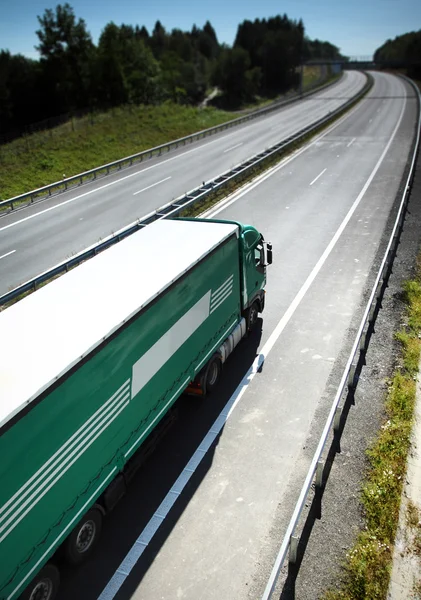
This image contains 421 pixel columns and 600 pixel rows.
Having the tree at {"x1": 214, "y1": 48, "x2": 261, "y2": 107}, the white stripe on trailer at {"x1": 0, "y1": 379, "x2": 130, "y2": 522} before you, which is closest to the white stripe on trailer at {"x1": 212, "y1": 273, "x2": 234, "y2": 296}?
the white stripe on trailer at {"x1": 0, "y1": 379, "x2": 130, "y2": 522}

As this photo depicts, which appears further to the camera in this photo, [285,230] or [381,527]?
[285,230]

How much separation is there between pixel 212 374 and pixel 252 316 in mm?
2782

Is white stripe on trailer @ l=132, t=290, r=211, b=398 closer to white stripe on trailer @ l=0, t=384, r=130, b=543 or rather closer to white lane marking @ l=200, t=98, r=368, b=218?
white stripe on trailer @ l=0, t=384, r=130, b=543

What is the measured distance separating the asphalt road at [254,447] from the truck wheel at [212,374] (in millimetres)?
235

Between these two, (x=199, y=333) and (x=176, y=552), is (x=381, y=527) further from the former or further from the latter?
(x=199, y=333)

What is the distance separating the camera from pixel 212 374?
11000mm

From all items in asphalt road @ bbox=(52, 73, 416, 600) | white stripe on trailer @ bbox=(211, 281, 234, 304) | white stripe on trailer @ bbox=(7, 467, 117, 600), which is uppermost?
white stripe on trailer @ bbox=(211, 281, 234, 304)

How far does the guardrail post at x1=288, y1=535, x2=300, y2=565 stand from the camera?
6.64 metres

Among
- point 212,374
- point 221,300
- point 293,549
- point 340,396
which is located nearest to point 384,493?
point 340,396

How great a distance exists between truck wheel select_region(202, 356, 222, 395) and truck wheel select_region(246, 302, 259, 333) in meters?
1.97

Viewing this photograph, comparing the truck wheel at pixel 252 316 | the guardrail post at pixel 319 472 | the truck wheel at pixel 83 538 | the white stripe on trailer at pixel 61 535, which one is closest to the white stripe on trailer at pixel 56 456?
the white stripe on trailer at pixel 61 535

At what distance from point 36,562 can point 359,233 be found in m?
18.1

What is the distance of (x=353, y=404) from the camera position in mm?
10398

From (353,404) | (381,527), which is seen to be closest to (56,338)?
(381,527)
